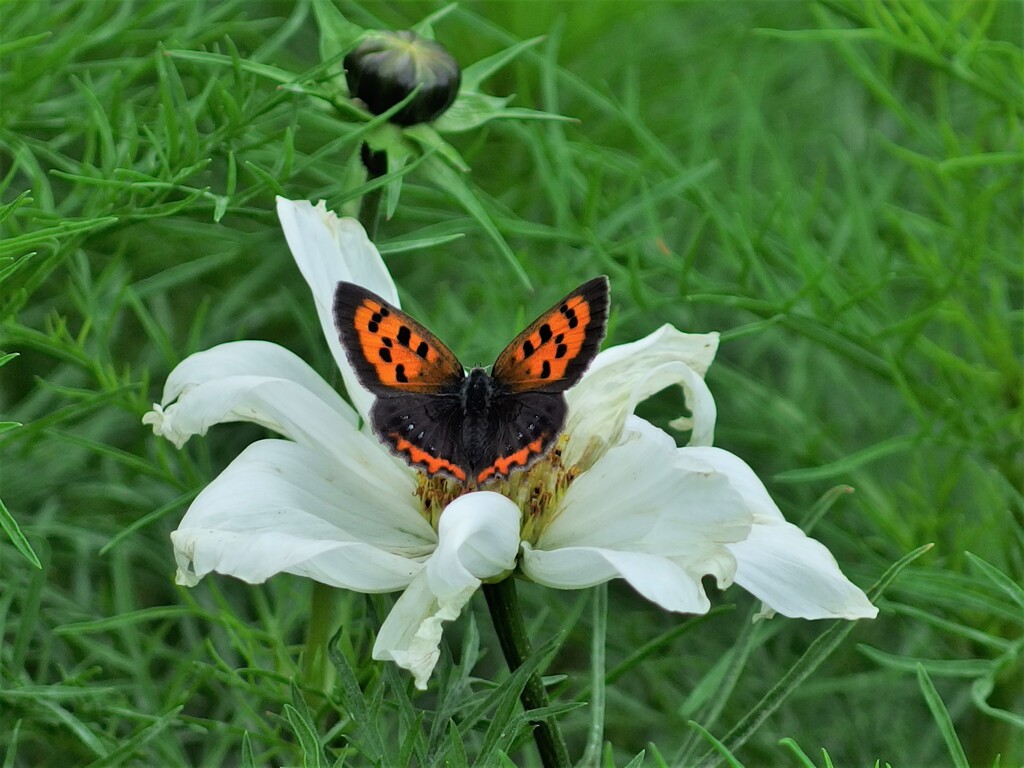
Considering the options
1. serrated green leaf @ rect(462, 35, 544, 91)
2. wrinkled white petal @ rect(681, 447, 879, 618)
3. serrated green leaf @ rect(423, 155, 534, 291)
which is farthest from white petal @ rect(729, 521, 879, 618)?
serrated green leaf @ rect(462, 35, 544, 91)

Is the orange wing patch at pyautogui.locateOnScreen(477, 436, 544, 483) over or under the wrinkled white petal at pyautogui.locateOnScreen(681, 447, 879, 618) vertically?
over

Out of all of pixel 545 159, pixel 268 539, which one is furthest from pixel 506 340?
pixel 268 539

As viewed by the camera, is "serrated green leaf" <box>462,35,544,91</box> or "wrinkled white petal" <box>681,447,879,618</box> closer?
"wrinkled white petal" <box>681,447,879,618</box>

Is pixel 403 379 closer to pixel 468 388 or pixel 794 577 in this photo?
pixel 468 388

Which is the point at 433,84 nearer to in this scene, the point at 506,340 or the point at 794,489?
the point at 506,340

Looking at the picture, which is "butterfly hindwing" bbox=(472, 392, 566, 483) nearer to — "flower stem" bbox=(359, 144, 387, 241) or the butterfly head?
the butterfly head

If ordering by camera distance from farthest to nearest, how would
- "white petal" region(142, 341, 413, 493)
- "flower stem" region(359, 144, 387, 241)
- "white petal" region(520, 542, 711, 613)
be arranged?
1. "flower stem" region(359, 144, 387, 241)
2. "white petal" region(142, 341, 413, 493)
3. "white petal" region(520, 542, 711, 613)

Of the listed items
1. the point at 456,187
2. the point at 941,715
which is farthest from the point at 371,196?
the point at 941,715

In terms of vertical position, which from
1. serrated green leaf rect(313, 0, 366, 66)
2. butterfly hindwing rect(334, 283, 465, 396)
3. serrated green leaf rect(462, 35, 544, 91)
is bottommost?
butterfly hindwing rect(334, 283, 465, 396)
